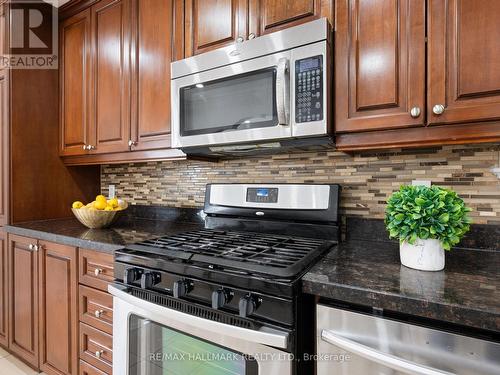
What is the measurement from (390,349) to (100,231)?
5.25 ft

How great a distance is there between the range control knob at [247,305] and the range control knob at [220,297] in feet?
0.21

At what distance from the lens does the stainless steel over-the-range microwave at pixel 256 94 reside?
1172 millimetres

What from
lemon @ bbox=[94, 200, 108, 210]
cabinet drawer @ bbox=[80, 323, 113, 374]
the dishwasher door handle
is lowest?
cabinet drawer @ bbox=[80, 323, 113, 374]

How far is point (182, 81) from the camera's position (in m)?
1.51

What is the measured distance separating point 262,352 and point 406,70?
3.49ft

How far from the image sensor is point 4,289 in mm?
2057

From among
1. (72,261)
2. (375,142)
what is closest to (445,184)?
(375,142)

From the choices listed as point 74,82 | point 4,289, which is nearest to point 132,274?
point 4,289

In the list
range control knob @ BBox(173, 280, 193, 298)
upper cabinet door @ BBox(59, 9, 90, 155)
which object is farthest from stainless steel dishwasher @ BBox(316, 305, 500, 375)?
upper cabinet door @ BBox(59, 9, 90, 155)

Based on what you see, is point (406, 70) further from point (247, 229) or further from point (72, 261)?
point (72, 261)

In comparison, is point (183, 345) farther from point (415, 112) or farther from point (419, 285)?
point (415, 112)

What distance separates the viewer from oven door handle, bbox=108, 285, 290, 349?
874mm

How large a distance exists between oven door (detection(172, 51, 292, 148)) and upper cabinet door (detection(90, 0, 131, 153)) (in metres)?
0.51

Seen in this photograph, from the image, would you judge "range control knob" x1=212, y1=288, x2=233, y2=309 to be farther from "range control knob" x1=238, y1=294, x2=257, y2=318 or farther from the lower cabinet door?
the lower cabinet door
